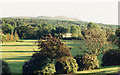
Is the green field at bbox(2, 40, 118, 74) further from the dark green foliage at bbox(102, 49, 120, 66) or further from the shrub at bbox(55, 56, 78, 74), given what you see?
the shrub at bbox(55, 56, 78, 74)

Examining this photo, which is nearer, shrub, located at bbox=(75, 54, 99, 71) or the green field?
shrub, located at bbox=(75, 54, 99, 71)

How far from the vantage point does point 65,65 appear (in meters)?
10.1

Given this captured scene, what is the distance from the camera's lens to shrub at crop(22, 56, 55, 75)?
9289 millimetres

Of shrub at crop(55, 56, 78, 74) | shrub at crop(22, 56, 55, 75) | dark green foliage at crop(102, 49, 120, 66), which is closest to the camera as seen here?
shrub at crop(22, 56, 55, 75)

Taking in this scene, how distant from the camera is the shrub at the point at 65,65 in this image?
10078mm

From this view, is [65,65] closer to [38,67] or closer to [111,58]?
[38,67]

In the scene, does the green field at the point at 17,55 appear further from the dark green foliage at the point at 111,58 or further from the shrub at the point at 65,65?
the shrub at the point at 65,65

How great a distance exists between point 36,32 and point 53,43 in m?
46.0

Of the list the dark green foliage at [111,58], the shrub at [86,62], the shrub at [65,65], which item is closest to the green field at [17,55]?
the dark green foliage at [111,58]

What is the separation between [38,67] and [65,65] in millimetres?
1719

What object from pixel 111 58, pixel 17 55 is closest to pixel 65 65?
pixel 111 58

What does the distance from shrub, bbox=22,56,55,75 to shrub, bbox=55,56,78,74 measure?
23.2 inches

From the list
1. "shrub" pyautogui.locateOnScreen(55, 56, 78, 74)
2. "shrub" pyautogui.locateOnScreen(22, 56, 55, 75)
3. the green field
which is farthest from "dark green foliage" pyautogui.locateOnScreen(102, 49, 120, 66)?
"shrub" pyautogui.locateOnScreen(22, 56, 55, 75)

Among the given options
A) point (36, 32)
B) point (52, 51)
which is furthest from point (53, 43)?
point (36, 32)
